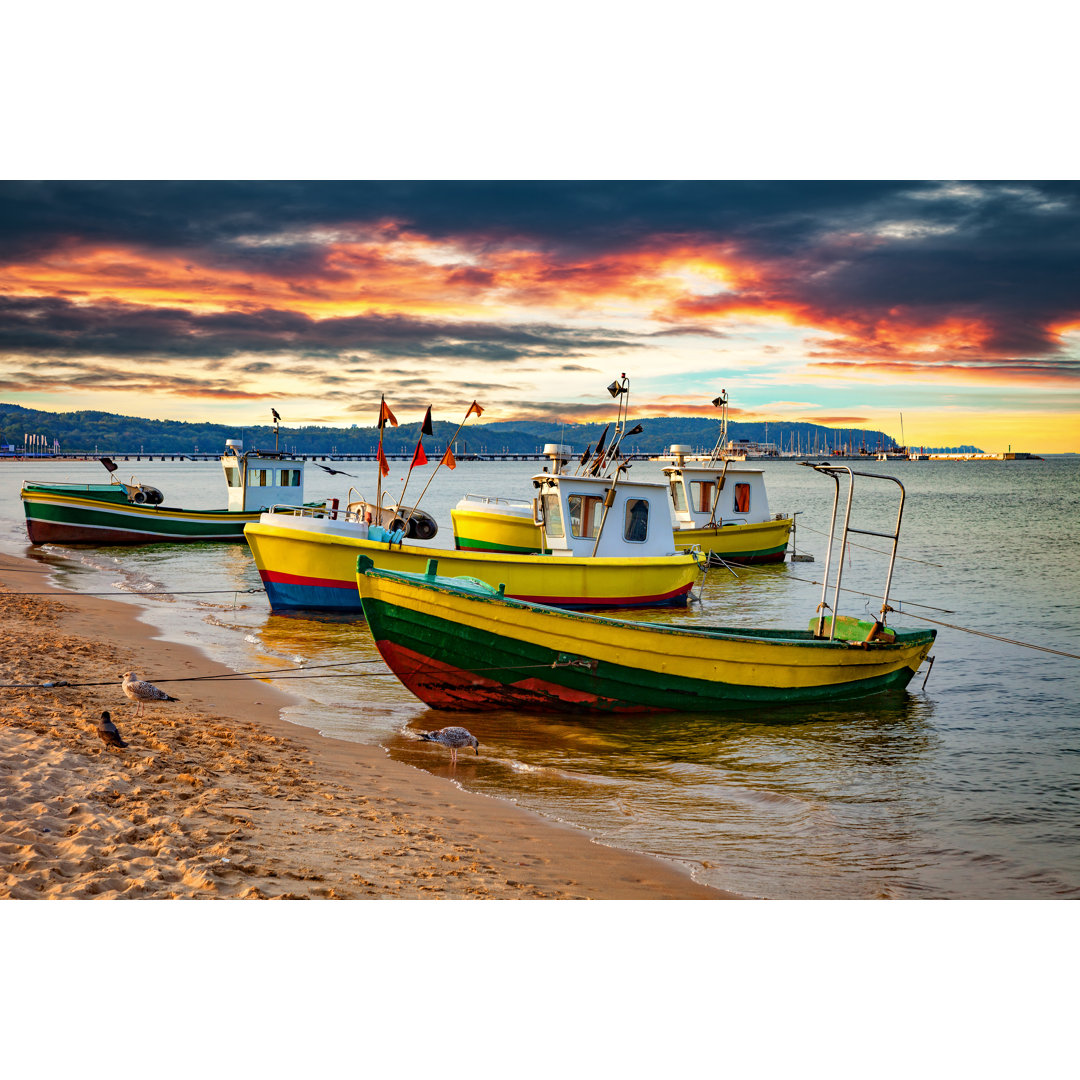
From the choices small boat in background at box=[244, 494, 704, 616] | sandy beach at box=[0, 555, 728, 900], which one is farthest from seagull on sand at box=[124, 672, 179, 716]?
small boat in background at box=[244, 494, 704, 616]

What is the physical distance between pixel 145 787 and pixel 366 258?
200 inches

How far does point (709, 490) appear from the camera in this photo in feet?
57.7

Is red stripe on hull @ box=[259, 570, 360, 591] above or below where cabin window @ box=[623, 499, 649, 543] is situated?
below

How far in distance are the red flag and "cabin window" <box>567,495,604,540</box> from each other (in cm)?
269

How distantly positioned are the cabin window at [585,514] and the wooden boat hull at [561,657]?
454cm

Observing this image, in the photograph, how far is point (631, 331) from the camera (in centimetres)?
920

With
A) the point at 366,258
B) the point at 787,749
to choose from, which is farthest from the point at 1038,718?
the point at 366,258

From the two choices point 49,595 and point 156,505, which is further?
point 156,505

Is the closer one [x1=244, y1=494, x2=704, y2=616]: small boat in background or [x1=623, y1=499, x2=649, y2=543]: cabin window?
[x1=244, y1=494, x2=704, y2=616]: small boat in background

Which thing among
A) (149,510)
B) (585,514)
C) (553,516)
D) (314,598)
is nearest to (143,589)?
(314,598)

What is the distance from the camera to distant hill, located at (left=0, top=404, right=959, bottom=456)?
33.3 ft

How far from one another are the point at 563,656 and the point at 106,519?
639 inches

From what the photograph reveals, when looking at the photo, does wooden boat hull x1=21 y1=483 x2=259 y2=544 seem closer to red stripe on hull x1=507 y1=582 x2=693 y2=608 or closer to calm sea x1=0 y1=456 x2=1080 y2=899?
calm sea x1=0 y1=456 x2=1080 y2=899
